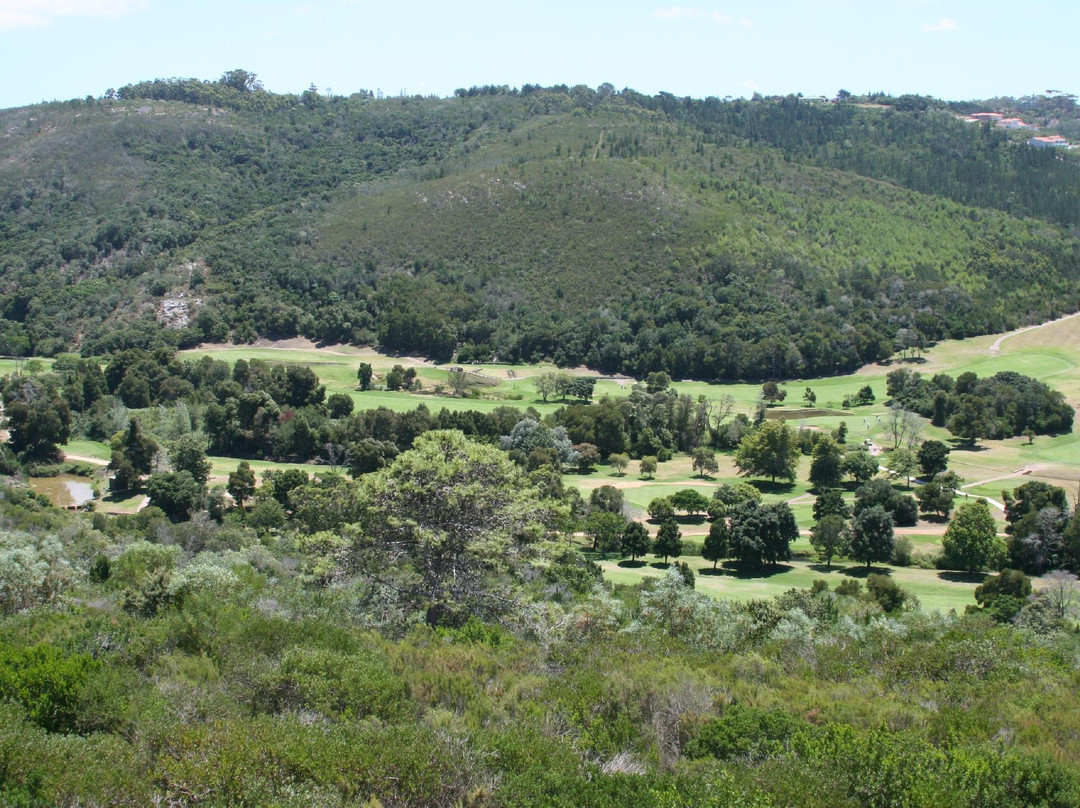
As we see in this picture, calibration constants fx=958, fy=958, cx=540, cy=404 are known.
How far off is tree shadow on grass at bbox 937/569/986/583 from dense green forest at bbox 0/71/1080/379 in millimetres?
50711

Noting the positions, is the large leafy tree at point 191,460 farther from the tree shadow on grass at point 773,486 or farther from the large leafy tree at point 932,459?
the large leafy tree at point 932,459

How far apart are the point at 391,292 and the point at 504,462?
89390 mm

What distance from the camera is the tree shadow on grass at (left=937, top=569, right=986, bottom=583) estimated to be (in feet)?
134

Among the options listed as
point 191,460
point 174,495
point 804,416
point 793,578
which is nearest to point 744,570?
point 793,578

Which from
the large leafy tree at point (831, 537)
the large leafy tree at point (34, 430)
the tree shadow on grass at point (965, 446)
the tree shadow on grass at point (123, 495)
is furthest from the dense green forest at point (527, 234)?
the large leafy tree at point (831, 537)

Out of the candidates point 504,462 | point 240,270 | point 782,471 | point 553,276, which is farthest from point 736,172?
point 504,462

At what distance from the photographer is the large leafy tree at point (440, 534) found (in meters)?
20.3

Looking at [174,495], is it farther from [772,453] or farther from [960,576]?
[960,576]

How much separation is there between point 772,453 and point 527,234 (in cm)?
6410

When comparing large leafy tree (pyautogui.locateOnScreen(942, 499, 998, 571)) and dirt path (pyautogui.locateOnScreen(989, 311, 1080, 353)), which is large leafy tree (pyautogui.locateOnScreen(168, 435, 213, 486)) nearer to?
large leafy tree (pyautogui.locateOnScreen(942, 499, 998, 571))

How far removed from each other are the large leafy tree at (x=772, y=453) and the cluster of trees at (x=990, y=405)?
17.7 metres

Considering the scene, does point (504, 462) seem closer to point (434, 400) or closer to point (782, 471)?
point (782, 471)

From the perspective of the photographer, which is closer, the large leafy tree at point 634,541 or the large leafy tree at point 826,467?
the large leafy tree at point 634,541

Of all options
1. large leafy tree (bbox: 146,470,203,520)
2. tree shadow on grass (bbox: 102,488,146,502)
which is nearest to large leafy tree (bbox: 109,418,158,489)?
tree shadow on grass (bbox: 102,488,146,502)
